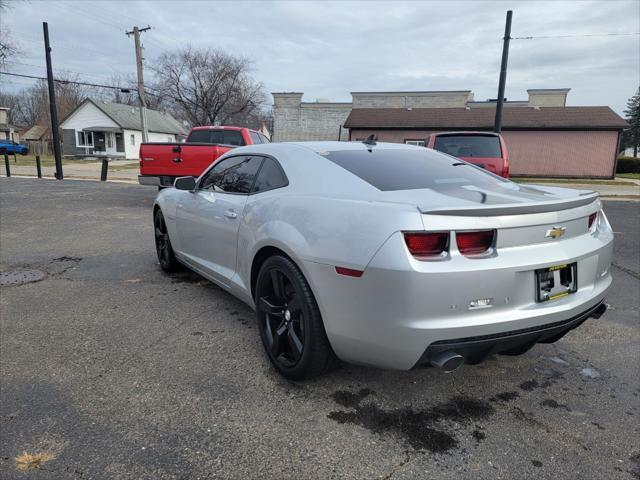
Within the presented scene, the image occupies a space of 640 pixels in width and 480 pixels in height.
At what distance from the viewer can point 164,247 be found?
5316 millimetres

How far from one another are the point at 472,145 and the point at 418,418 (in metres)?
8.15

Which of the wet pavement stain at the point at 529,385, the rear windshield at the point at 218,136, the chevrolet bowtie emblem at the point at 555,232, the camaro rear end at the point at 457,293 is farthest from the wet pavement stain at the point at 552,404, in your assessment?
the rear windshield at the point at 218,136

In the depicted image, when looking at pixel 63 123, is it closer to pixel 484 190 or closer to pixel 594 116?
pixel 594 116

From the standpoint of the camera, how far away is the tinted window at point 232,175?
365 cm

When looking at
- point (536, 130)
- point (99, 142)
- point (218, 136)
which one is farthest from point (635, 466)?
point (99, 142)

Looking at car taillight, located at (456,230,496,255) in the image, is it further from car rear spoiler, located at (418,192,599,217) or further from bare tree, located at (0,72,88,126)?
bare tree, located at (0,72,88,126)

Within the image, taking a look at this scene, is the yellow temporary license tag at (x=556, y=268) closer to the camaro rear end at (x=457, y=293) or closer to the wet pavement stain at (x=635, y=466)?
the camaro rear end at (x=457, y=293)

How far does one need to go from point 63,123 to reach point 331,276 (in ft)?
180

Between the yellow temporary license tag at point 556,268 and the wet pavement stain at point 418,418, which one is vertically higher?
the yellow temporary license tag at point 556,268

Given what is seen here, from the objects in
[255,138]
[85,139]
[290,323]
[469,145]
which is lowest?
[290,323]

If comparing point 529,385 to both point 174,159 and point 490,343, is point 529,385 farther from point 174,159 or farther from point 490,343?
point 174,159

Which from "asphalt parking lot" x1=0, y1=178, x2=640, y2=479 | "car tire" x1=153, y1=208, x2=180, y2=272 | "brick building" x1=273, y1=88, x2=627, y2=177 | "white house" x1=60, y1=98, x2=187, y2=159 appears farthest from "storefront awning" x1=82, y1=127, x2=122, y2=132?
"asphalt parking lot" x1=0, y1=178, x2=640, y2=479

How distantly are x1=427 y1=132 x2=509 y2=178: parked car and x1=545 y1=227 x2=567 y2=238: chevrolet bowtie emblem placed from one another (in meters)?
7.19

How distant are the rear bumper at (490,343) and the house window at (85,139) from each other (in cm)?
5282
